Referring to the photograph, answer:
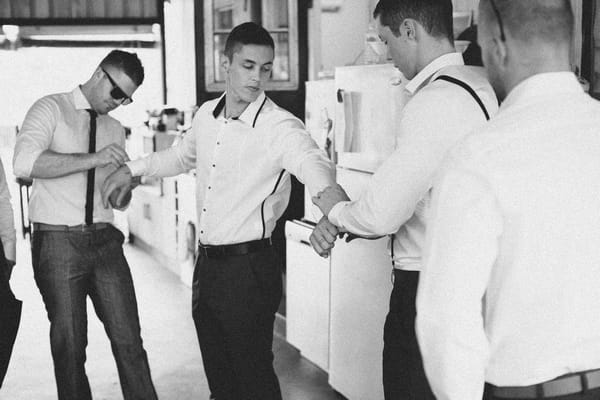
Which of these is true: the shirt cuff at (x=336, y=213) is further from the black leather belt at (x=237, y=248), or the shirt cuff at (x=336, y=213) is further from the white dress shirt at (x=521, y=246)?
the white dress shirt at (x=521, y=246)

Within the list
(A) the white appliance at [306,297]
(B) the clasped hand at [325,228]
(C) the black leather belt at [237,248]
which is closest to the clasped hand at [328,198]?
(B) the clasped hand at [325,228]

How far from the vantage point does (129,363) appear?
3361 mm

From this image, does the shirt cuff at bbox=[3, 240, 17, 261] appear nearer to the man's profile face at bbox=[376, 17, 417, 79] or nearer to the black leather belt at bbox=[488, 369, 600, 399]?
the man's profile face at bbox=[376, 17, 417, 79]

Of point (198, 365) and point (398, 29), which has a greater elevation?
point (398, 29)

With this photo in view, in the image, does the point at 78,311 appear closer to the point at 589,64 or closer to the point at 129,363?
the point at 129,363

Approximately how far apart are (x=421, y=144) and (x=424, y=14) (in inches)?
16.8

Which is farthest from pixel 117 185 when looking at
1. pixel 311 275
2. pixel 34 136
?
pixel 311 275

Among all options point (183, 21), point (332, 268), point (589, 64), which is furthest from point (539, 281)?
point (183, 21)

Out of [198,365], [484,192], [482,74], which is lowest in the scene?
[198,365]

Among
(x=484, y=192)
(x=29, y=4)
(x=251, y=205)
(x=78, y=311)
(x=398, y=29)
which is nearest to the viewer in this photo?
(x=484, y=192)

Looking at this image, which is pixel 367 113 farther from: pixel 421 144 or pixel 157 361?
pixel 157 361

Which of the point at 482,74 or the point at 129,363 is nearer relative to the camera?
the point at 482,74

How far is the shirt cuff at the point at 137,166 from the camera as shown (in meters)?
3.27

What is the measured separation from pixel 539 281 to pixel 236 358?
1.73 metres
